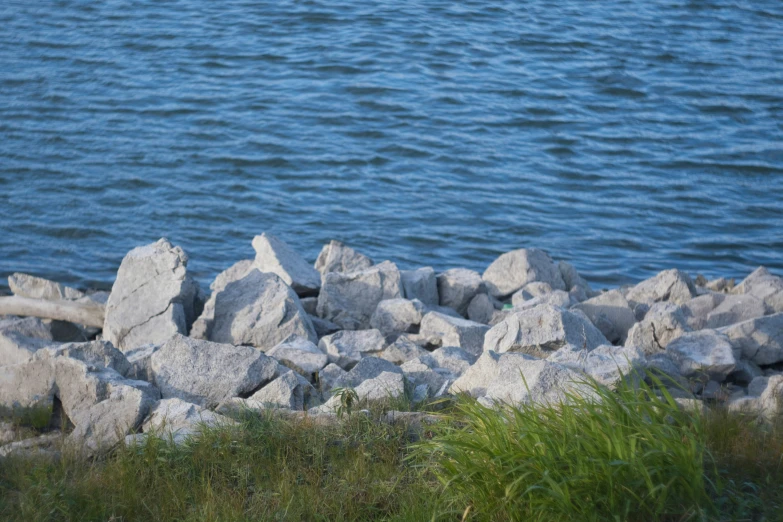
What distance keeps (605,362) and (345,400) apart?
1.51m

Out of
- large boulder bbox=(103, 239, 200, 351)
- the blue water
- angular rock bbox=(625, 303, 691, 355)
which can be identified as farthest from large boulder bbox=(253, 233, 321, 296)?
angular rock bbox=(625, 303, 691, 355)

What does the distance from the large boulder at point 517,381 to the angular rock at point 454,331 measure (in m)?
1.18

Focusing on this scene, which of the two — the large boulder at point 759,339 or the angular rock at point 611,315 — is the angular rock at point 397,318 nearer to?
the angular rock at point 611,315

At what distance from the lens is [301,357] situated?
5688 millimetres

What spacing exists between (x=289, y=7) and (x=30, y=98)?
567 cm

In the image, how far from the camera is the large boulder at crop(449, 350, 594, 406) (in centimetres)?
452

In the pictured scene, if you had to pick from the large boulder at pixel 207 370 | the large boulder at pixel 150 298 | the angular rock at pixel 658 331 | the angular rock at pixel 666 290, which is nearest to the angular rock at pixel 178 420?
the large boulder at pixel 207 370

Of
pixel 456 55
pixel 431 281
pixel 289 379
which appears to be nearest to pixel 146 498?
pixel 289 379

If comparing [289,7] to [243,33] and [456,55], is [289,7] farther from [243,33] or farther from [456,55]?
[456,55]

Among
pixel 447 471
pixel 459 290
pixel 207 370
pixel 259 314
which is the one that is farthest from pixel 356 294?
pixel 447 471

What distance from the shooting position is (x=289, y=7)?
58.5 ft

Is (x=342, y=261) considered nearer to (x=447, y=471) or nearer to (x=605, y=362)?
(x=605, y=362)

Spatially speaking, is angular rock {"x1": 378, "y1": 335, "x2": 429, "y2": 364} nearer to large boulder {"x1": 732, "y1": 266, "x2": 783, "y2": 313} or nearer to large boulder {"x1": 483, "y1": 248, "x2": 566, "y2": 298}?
large boulder {"x1": 483, "y1": 248, "x2": 566, "y2": 298}

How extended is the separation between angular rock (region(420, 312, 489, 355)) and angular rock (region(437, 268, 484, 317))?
1080 millimetres
